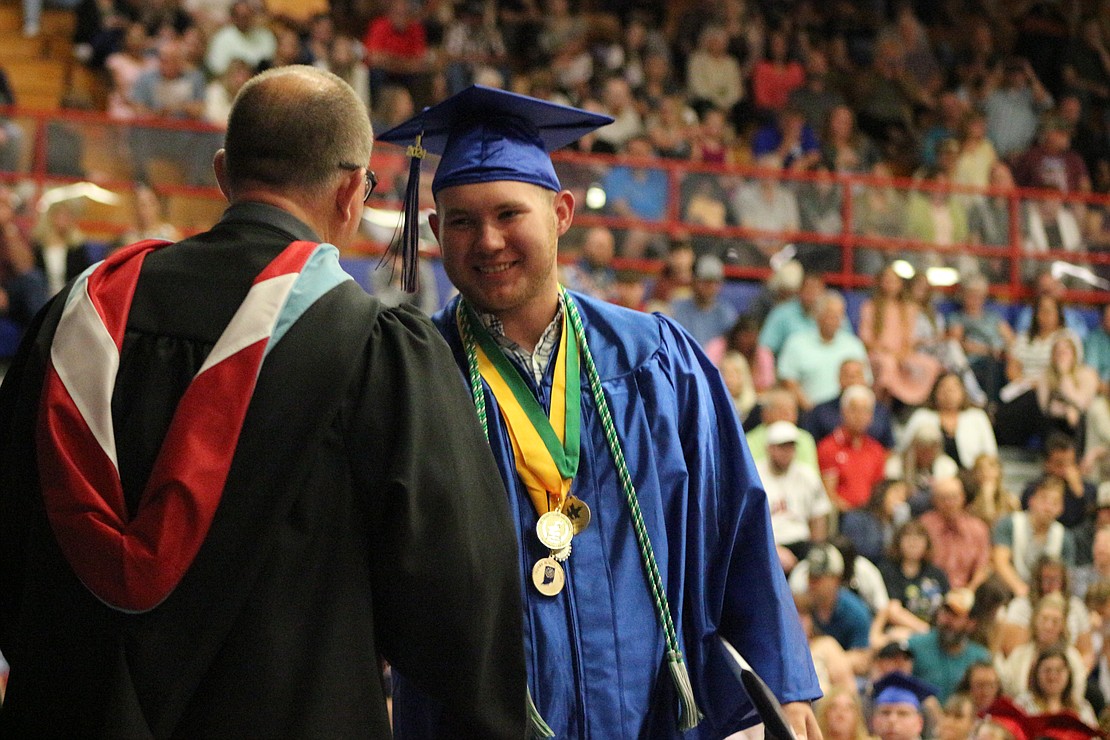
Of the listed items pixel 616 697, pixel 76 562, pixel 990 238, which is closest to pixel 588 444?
pixel 616 697

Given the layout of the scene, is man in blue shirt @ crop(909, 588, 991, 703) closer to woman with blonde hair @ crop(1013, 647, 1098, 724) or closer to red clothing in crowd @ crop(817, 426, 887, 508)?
woman with blonde hair @ crop(1013, 647, 1098, 724)

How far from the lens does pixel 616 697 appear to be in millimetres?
2691

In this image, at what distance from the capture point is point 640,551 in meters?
2.76

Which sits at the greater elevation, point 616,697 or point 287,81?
point 287,81

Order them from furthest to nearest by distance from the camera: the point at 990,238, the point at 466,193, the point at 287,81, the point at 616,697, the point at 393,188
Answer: the point at 990,238 < the point at 393,188 < the point at 466,193 < the point at 616,697 < the point at 287,81

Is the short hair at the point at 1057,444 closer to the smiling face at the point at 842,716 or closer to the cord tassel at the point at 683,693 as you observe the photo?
the smiling face at the point at 842,716

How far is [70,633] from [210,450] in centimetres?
33

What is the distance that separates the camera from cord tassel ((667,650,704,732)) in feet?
8.82

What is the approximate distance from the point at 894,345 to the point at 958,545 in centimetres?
197

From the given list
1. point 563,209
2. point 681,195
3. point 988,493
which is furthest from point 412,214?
point 681,195

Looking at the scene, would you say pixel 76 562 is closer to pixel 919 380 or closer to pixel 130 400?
pixel 130 400

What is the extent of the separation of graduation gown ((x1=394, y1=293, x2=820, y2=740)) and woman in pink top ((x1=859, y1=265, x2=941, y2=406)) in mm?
6539

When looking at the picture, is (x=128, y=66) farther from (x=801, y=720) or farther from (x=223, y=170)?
(x=801, y=720)

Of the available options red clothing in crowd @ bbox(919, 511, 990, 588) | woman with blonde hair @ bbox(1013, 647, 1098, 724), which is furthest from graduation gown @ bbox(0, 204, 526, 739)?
red clothing in crowd @ bbox(919, 511, 990, 588)
